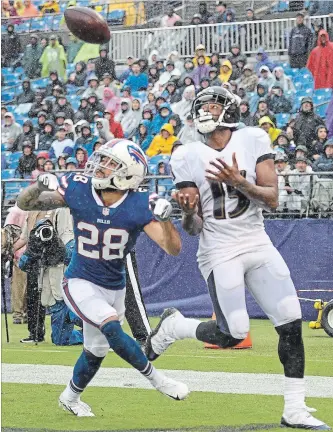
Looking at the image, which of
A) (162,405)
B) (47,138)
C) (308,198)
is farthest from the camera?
(47,138)

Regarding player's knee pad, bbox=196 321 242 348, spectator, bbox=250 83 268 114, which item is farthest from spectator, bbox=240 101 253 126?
player's knee pad, bbox=196 321 242 348

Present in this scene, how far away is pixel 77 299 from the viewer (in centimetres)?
552

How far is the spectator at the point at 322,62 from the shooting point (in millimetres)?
14586

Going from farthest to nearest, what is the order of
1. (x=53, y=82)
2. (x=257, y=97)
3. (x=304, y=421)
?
(x=53, y=82) < (x=257, y=97) < (x=304, y=421)

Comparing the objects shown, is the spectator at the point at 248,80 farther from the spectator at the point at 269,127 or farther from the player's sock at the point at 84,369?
the player's sock at the point at 84,369

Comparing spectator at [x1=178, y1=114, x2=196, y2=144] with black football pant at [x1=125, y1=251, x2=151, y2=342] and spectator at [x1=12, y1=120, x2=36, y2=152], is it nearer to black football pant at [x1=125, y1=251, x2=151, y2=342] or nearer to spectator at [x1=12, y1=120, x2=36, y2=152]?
spectator at [x1=12, y1=120, x2=36, y2=152]

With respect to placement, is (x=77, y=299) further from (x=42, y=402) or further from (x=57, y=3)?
(x=57, y=3)

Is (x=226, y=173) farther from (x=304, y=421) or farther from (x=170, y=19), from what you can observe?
(x=170, y=19)

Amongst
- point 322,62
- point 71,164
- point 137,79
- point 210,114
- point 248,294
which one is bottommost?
point 248,294

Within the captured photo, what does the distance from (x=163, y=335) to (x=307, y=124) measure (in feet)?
26.3

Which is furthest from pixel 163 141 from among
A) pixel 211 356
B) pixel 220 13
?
pixel 211 356

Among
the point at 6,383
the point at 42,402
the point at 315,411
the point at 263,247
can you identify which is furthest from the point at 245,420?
the point at 6,383

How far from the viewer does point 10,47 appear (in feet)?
65.9

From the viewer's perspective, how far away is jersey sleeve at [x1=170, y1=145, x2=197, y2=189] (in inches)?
213
